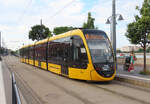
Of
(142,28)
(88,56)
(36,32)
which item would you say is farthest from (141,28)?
(36,32)

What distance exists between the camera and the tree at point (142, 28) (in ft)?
43.5

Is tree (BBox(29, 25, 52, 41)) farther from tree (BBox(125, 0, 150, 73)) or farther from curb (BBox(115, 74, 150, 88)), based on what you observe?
curb (BBox(115, 74, 150, 88))

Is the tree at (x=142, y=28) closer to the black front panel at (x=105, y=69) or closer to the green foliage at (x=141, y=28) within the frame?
the green foliage at (x=141, y=28)

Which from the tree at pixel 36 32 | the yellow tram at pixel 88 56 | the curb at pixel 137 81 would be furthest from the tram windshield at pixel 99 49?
the tree at pixel 36 32

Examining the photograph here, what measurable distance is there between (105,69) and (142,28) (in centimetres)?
566

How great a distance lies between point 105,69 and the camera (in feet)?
31.2

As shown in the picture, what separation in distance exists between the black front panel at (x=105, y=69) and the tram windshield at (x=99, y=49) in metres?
0.23

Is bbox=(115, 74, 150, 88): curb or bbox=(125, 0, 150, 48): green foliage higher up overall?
bbox=(125, 0, 150, 48): green foliage

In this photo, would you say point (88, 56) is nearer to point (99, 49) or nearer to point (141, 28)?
point (99, 49)

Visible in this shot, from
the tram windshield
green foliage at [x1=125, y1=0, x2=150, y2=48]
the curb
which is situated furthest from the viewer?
green foliage at [x1=125, y1=0, x2=150, y2=48]

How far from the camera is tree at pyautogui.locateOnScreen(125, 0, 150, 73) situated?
1324 centimetres

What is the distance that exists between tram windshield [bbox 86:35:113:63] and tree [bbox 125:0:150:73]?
4.31 metres

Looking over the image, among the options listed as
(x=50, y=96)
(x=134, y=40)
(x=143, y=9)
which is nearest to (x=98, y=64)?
(x=50, y=96)

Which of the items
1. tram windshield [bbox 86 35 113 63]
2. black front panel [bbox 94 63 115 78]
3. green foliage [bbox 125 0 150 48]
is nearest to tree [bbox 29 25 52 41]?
green foliage [bbox 125 0 150 48]
